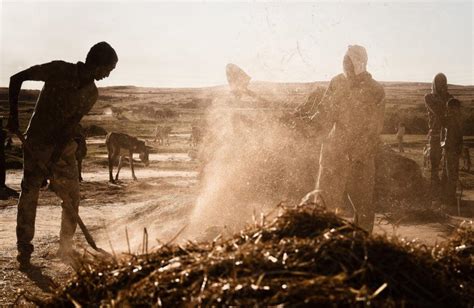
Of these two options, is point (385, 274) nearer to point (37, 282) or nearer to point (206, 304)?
point (206, 304)

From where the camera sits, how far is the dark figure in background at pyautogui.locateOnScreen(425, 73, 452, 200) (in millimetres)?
12539

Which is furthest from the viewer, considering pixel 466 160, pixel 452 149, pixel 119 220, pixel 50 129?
pixel 466 160

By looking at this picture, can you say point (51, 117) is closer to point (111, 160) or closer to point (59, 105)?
point (59, 105)

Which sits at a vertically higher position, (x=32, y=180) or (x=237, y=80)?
(x=237, y=80)

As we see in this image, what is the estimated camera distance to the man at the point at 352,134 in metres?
6.75

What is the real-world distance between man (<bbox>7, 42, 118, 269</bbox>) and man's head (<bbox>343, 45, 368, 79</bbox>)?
8.96 ft

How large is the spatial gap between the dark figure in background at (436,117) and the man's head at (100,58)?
334 inches

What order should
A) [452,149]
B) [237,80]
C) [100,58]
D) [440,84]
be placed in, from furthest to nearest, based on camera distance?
[440,84]
[452,149]
[237,80]
[100,58]

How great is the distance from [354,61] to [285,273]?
15.7 ft

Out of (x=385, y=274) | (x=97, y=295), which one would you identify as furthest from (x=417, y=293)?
(x=97, y=295)

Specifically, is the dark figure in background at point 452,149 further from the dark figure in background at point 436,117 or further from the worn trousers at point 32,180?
the worn trousers at point 32,180

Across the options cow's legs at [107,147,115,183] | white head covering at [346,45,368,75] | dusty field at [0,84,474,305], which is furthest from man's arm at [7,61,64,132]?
cow's legs at [107,147,115,183]

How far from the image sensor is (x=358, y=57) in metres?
6.95

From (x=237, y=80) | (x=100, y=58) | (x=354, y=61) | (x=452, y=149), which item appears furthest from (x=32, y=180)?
(x=452, y=149)
